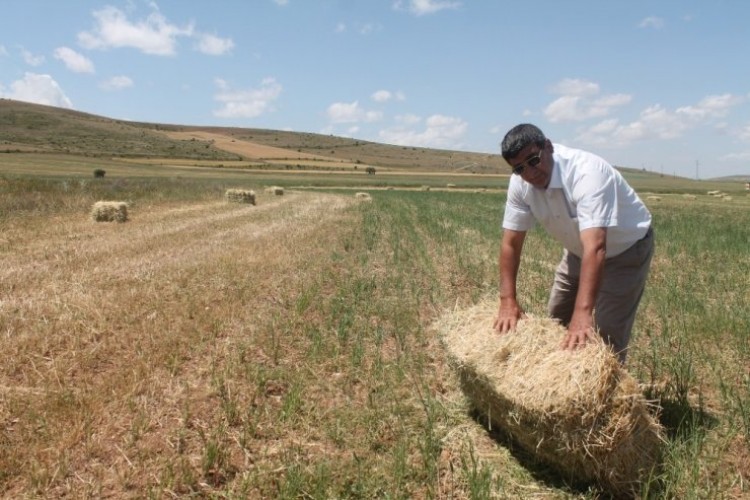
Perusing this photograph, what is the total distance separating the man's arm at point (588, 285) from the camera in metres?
3.47

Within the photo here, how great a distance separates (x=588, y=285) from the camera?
346cm

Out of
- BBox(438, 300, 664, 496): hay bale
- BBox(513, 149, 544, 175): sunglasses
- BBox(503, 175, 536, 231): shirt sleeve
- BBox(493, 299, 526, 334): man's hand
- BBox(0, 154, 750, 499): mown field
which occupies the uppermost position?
BBox(513, 149, 544, 175): sunglasses

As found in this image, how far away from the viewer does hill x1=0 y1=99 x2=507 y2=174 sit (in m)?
91.9

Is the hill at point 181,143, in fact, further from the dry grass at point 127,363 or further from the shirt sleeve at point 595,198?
the shirt sleeve at point 595,198

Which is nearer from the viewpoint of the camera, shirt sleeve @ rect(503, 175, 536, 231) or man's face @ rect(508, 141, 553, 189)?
man's face @ rect(508, 141, 553, 189)

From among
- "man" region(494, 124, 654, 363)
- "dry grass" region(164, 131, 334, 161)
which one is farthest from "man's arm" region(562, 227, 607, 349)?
"dry grass" region(164, 131, 334, 161)

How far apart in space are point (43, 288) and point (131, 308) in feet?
5.70

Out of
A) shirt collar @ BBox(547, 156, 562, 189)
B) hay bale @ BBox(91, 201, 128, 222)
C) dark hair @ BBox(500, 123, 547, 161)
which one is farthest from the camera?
hay bale @ BBox(91, 201, 128, 222)

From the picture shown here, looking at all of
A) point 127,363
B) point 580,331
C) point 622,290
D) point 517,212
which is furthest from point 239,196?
point 580,331

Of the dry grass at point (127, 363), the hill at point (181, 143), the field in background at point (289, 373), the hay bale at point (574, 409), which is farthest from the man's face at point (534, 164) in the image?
the hill at point (181, 143)

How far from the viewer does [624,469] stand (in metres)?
3.37

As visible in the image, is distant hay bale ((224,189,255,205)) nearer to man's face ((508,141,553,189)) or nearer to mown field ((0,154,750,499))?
mown field ((0,154,750,499))

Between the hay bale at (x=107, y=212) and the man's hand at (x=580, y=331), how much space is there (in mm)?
15823

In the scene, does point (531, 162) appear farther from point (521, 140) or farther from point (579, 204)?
point (579, 204)
